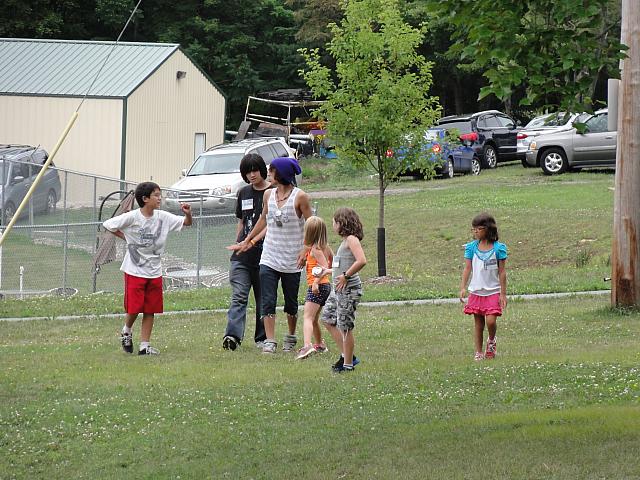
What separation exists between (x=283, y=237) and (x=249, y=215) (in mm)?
624

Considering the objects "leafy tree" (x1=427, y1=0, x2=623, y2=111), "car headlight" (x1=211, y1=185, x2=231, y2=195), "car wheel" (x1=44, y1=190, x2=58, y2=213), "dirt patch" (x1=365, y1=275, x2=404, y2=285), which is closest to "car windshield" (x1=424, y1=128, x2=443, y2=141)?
"dirt patch" (x1=365, y1=275, x2=404, y2=285)

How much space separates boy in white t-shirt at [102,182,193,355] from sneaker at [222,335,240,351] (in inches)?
27.0

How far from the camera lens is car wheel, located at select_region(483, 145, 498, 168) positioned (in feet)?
115

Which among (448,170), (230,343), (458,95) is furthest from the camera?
(458,95)

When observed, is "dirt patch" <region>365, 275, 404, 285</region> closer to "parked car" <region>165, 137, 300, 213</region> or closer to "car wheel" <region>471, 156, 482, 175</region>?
"parked car" <region>165, 137, 300, 213</region>

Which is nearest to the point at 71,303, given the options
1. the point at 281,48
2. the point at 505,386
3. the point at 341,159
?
the point at 341,159

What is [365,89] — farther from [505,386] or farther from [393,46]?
[505,386]

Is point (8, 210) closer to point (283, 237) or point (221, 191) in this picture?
point (221, 191)

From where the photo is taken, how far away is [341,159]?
19.6 metres

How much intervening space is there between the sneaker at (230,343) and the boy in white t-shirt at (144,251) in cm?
69

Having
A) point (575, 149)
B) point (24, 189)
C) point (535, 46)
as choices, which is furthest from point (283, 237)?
point (575, 149)

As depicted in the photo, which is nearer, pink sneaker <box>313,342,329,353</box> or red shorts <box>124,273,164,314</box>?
red shorts <box>124,273,164,314</box>

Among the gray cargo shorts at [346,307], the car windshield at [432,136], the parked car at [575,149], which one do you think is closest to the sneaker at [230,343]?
the gray cargo shorts at [346,307]

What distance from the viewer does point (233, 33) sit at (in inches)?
2186
